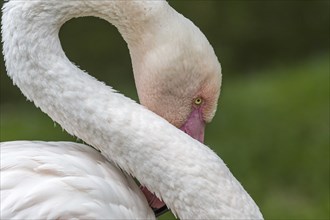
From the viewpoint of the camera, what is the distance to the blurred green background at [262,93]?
6312 millimetres

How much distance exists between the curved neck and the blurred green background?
268 centimetres

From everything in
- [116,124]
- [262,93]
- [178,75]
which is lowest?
[262,93]

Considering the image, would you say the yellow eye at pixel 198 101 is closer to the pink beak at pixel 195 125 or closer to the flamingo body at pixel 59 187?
the pink beak at pixel 195 125

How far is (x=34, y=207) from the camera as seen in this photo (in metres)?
2.90

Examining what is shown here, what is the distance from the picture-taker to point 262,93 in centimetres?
818

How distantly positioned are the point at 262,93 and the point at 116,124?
204 inches

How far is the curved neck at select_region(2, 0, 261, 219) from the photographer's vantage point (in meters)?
3.10

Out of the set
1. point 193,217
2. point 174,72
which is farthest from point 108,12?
point 193,217

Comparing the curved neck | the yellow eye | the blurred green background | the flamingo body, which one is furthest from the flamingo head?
the blurred green background

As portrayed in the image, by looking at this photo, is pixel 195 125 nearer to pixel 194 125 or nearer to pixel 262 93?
pixel 194 125

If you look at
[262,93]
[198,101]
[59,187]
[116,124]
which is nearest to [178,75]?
[198,101]

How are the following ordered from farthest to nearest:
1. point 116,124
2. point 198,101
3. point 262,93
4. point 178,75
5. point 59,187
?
point 262,93 → point 198,101 → point 178,75 → point 116,124 → point 59,187

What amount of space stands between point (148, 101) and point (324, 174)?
329cm

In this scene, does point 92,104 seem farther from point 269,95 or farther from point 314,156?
point 269,95
